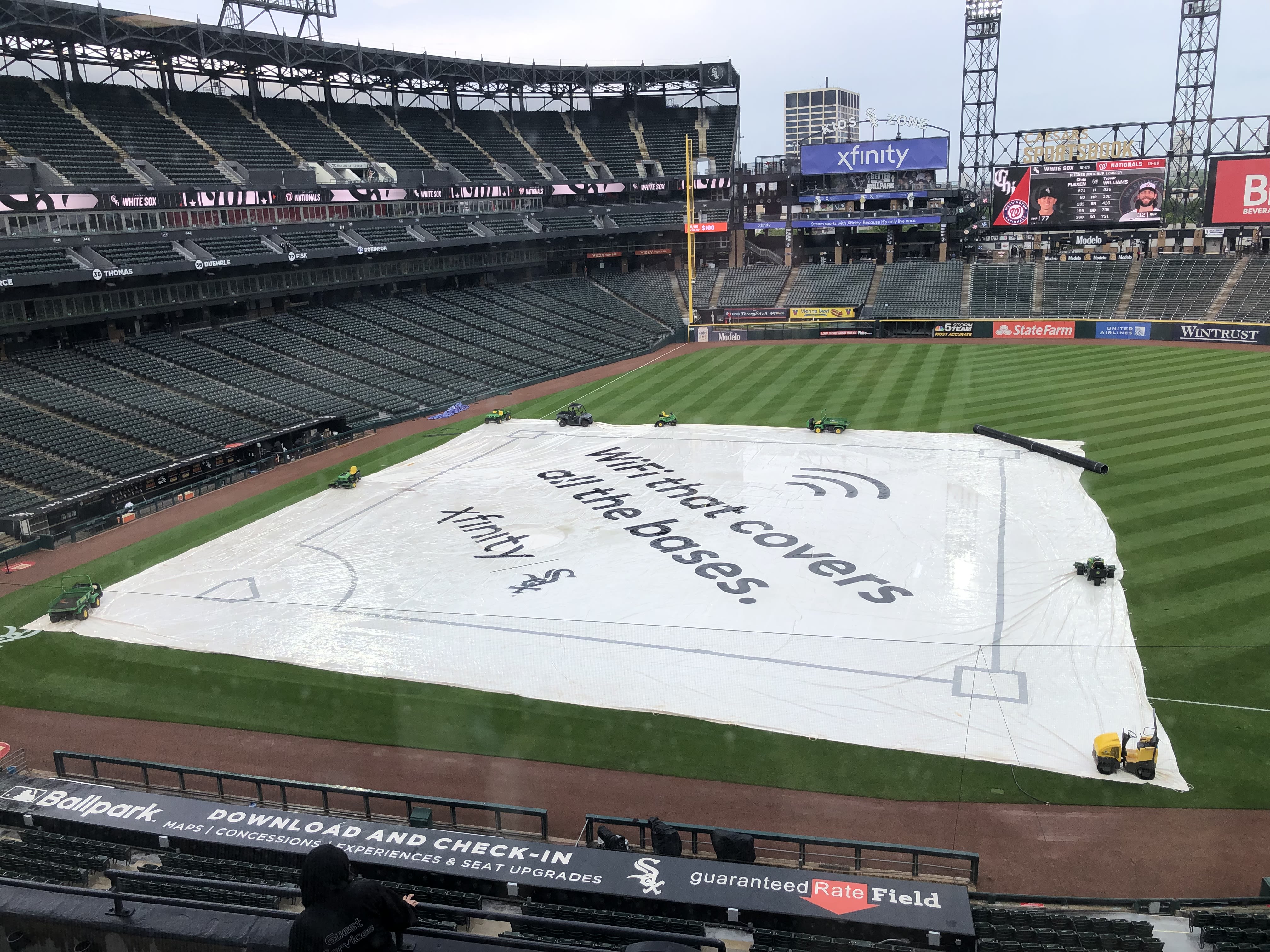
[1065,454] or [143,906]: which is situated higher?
[143,906]

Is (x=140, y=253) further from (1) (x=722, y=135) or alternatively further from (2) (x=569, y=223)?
(1) (x=722, y=135)

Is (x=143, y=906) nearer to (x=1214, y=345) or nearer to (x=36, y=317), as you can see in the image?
(x=36, y=317)

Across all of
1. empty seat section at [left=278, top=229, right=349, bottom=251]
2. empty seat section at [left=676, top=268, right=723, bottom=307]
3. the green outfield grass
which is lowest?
the green outfield grass

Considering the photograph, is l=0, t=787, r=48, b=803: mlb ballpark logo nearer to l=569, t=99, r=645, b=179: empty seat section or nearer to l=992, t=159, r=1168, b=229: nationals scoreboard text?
l=992, t=159, r=1168, b=229: nationals scoreboard text

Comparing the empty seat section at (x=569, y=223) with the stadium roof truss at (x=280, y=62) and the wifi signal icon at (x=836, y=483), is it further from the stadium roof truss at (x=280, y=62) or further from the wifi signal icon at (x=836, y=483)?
the wifi signal icon at (x=836, y=483)

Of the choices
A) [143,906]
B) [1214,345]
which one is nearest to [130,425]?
[143,906]

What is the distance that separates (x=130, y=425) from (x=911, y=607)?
111ft

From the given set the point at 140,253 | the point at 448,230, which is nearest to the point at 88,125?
the point at 140,253

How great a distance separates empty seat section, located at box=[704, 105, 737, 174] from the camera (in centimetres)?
8481

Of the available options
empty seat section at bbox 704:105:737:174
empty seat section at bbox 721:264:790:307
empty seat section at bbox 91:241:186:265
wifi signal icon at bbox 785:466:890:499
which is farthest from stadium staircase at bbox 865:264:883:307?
empty seat section at bbox 91:241:186:265

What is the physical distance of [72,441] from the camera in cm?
3706

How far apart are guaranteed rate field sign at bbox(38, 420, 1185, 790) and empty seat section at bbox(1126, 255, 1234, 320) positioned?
111ft

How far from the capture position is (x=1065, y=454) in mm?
34125

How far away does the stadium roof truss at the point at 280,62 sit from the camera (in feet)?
170
